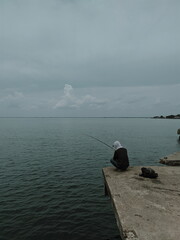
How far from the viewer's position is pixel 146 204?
6.59 m

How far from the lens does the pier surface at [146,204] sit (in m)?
4.98

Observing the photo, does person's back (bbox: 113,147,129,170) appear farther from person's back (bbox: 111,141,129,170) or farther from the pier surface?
the pier surface

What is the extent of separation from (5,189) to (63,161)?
8900 millimetres

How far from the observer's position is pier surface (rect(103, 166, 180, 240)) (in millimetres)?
4977

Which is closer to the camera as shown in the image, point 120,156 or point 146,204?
point 146,204

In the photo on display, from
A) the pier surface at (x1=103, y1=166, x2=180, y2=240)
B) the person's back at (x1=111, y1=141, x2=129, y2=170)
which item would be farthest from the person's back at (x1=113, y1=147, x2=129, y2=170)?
the pier surface at (x1=103, y1=166, x2=180, y2=240)

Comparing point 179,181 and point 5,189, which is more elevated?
point 179,181

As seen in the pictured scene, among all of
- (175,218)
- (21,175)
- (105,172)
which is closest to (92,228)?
(105,172)

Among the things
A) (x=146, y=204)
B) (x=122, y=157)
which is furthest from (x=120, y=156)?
(x=146, y=204)

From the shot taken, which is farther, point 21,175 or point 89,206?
point 21,175

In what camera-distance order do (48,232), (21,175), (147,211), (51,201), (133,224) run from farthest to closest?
(21,175) < (51,201) < (48,232) < (147,211) < (133,224)

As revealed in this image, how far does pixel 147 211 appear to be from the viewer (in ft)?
20.0

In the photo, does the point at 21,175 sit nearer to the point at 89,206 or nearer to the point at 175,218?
the point at 89,206

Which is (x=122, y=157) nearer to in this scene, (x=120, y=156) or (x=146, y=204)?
(x=120, y=156)
